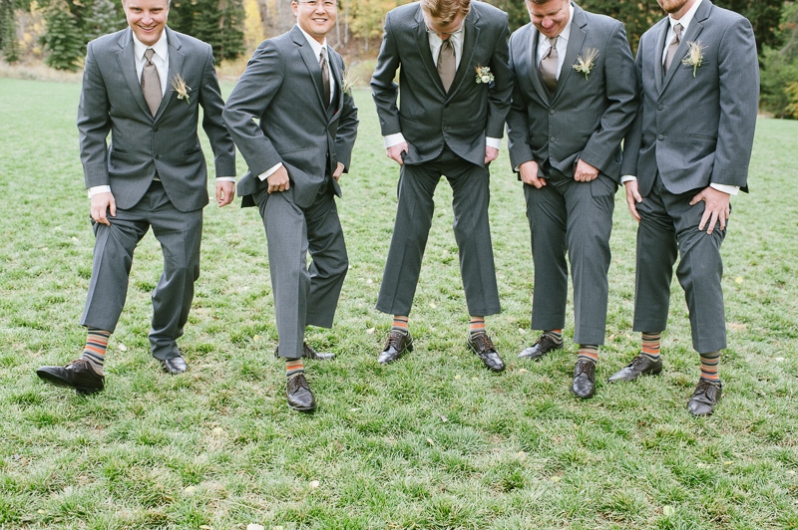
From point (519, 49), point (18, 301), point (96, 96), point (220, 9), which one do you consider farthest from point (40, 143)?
point (220, 9)

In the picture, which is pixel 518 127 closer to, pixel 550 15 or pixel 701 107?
pixel 550 15

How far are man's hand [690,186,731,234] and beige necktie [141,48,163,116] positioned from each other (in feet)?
10.7

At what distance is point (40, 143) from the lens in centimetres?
1283

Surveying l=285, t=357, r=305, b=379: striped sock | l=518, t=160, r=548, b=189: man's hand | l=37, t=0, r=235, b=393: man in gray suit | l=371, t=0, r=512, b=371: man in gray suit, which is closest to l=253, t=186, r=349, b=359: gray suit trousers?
l=285, t=357, r=305, b=379: striped sock

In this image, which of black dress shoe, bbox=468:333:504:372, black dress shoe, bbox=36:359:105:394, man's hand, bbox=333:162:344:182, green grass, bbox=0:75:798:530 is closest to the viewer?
green grass, bbox=0:75:798:530

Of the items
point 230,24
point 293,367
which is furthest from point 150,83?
point 230,24

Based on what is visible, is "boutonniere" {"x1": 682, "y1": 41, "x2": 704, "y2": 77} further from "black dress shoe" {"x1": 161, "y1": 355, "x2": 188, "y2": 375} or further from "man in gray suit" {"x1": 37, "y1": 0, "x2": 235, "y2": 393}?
"black dress shoe" {"x1": 161, "y1": 355, "x2": 188, "y2": 375}

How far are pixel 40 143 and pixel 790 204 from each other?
12.7 metres

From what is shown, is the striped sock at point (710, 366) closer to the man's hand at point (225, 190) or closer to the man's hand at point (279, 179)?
the man's hand at point (279, 179)

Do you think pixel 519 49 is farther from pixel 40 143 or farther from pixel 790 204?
pixel 40 143

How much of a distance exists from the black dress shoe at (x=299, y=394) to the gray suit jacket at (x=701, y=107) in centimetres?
241

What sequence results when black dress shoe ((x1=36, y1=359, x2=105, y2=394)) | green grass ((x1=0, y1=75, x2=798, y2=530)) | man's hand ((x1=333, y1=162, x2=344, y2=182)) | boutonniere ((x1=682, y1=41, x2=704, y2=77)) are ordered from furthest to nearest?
man's hand ((x1=333, y1=162, x2=344, y2=182)) < boutonniere ((x1=682, y1=41, x2=704, y2=77)) < black dress shoe ((x1=36, y1=359, x2=105, y2=394)) < green grass ((x1=0, y1=75, x2=798, y2=530))

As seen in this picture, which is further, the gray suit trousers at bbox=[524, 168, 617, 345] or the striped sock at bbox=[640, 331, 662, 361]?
the striped sock at bbox=[640, 331, 662, 361]

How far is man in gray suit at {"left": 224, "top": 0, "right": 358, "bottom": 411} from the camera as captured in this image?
405 centimetres
